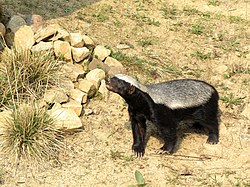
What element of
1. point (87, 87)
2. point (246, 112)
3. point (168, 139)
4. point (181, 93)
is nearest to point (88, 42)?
point (87, 87)

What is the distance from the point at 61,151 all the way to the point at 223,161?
6.00ft

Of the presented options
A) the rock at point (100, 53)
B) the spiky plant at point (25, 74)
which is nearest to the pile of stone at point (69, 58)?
the rock at point (100, 53)

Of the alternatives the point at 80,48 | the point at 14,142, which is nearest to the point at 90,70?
the point at 80,48

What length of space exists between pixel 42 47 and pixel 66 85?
0.69 metres

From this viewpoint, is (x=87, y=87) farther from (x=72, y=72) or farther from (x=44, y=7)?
(x=44, y=7)

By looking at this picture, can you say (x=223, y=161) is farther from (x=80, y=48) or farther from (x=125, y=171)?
(x=80, y=48)

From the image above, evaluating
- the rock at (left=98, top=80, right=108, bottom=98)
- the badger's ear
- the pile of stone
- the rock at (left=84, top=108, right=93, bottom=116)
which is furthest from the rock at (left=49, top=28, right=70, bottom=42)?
the badger's ear

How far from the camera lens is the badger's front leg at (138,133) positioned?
230 inches

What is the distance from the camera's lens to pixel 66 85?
6445mm

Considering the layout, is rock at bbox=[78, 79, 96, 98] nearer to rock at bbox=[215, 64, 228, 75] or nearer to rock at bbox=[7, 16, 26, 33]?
rock at bbox=[7, 16, 26, 33]

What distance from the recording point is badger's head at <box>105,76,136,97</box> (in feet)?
17.9

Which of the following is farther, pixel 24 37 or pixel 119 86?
pixel 24 37

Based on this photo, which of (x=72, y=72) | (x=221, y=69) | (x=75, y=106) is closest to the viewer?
(x=75, y=106)

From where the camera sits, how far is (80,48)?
6.96m
